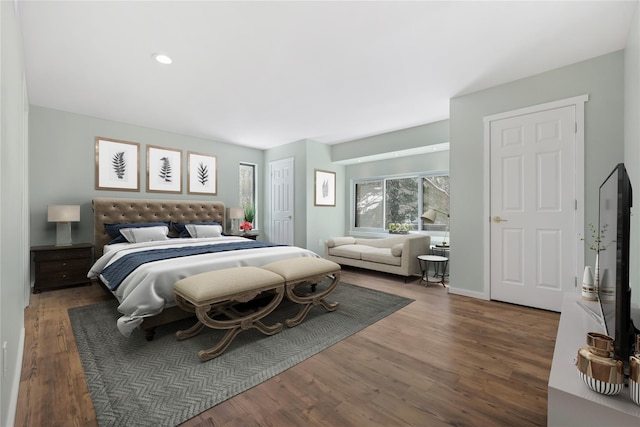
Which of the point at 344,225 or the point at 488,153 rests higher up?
the point at 488,153

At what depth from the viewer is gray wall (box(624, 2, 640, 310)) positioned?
77.0 inches

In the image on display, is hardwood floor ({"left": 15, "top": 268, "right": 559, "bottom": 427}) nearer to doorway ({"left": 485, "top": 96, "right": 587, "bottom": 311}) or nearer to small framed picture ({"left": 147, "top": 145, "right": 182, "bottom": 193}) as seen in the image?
doorway ({"left": 485, "top": 96, "right": 587, "bottom": 311})

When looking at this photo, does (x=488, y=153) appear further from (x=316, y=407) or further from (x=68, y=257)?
(x=68, y=257)

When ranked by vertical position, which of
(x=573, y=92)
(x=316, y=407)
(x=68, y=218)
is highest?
(x=573, y=92)

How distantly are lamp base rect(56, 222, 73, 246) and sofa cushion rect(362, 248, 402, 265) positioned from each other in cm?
431

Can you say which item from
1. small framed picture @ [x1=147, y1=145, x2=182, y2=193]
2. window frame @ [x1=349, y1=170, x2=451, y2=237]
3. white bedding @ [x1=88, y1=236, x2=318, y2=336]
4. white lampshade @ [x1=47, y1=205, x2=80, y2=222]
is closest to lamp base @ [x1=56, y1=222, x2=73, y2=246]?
white lampshade @ [x1=47, y1=205, x2=80, y2=222]

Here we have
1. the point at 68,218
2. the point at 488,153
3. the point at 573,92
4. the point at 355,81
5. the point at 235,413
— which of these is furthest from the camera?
the point at 68,218

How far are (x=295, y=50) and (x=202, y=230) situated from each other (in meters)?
3.26

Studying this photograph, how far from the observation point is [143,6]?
1953 millimetres

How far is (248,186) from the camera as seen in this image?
20.5ft

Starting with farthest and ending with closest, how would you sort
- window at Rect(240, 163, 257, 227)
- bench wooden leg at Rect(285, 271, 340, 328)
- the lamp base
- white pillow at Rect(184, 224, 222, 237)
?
window at Rect(240, 163, 257, 227)
white pillow at Rect(184, 224, 222, 237)
the lamp base
bench wooden leg at Rect(285, 271, 340, 328)

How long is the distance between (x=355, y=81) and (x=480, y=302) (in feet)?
9.52

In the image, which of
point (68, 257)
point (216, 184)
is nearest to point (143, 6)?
point (68, 257)

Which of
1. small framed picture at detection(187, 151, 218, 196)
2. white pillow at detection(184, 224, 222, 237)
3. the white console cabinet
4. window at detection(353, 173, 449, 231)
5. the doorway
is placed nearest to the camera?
the white console cabinet
